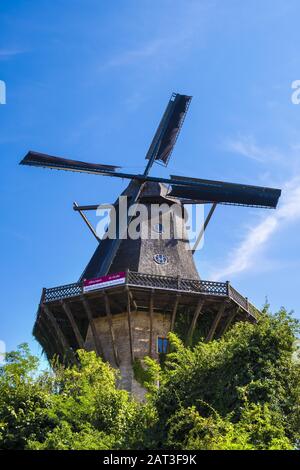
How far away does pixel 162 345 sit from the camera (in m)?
30.6

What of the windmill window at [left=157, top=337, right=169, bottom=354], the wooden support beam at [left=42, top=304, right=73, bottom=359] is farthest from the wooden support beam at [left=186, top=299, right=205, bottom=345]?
the wooden support beam at [left=42, top=304, right=73, bottom=359]

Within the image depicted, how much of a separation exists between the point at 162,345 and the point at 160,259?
4591 mm

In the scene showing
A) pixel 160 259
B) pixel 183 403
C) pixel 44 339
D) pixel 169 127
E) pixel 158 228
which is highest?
pixel 169 127

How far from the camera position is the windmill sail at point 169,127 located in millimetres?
38344

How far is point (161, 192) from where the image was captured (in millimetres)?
35969

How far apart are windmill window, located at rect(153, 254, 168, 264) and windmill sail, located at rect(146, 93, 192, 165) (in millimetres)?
6677

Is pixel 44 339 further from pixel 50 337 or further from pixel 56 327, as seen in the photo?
pixel 56 327

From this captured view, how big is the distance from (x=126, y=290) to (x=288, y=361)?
977 cm

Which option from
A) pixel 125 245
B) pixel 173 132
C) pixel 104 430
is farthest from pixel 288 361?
pixel 173 132

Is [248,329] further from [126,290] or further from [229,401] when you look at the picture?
[126,290]

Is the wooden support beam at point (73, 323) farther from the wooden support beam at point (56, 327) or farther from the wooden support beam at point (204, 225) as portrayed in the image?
the wooden support beam at point (204, 225)

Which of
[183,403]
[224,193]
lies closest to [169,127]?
[224,193]

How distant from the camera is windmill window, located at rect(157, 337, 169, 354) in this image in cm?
3038

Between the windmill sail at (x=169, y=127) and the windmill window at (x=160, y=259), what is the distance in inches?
263
